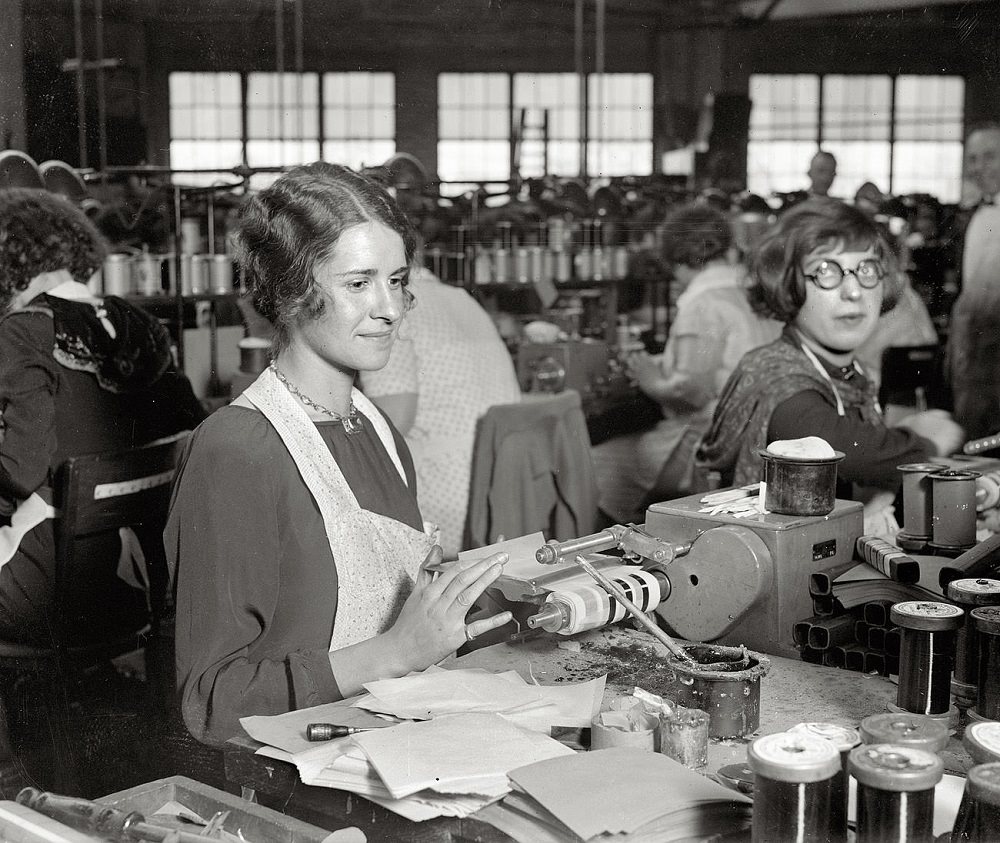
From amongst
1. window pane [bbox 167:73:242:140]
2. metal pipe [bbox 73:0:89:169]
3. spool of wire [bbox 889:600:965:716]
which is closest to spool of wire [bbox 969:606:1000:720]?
spool of wire [bbox 889:600:965:716]

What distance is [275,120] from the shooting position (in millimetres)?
7195

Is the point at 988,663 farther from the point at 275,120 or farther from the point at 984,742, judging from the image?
the point at 275,120

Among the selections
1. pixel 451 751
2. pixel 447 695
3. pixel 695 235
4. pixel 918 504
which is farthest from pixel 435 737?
pixel 695 235

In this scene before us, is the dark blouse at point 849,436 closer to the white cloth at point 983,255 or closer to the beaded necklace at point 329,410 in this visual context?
the beaded necklace at point 329,410

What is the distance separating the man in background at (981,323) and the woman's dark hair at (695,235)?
3.35 feet

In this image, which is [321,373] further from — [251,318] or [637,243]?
[637,243]

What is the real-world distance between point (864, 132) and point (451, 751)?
974 cm

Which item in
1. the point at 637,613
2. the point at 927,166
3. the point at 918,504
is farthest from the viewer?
the point at 927,166

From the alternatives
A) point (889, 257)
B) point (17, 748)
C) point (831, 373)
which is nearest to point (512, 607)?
point (831, 373)

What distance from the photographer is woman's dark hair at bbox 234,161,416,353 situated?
76.4 inches

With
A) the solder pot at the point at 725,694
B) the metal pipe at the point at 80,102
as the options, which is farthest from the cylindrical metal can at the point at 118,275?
the solder pot at the point at 725,694

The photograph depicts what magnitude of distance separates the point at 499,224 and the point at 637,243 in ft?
4.36

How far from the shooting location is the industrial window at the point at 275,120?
602cm

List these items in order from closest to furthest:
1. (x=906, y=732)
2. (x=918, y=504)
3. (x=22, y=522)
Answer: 1. (x=906, y=732)
2. (x=918, y=504)
3. (x=22, y=522)
